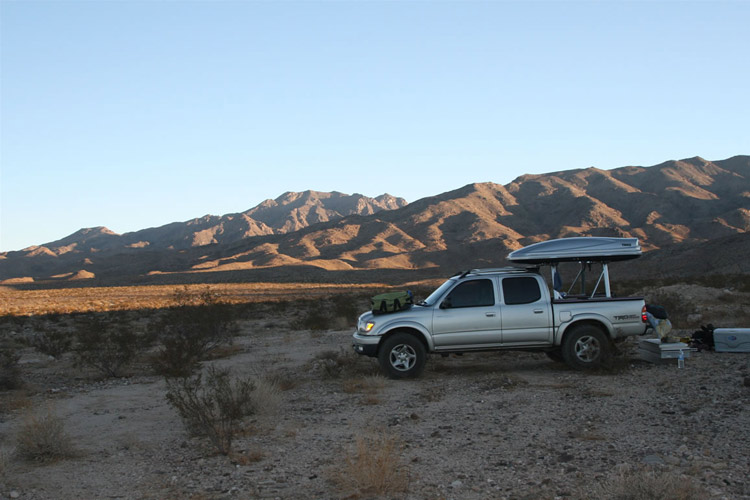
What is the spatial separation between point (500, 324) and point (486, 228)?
9637 cm

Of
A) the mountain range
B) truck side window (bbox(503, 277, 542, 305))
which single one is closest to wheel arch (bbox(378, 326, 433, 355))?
truck side window (bbox(503, 277, 542, 305))

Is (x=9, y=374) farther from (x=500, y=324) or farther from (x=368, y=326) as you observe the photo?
(x=500, y=324)

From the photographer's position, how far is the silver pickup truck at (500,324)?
10.8 meters

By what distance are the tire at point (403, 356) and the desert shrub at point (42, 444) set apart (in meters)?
5.24

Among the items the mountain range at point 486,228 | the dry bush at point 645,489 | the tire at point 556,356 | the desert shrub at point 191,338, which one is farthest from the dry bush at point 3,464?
the mountain range at point 486,228

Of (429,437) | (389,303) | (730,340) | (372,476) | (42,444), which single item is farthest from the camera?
(730,340)

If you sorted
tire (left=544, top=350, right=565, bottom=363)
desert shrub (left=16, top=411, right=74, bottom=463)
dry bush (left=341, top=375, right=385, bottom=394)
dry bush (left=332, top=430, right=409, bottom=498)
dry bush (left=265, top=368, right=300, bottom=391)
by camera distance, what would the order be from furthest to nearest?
tire (left=544, top=350, right=565, bottom=363) → dry bush (left=265, top=368, right=300, bottom=391) → dry bush (left=341, top=375, right=385, bottom=394) → desert shrub (left=16, top=411, right=74, bottom=463) → dry bush (left=332, top=430, right=409, bottom=498)

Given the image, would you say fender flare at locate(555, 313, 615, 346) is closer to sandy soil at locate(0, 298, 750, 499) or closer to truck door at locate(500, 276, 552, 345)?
truck door at locate(500, 276, 552, 345)

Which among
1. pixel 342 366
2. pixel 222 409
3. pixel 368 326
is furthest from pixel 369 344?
pixel 222 409

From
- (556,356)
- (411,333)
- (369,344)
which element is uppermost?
(411,333)

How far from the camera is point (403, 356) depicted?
10812mm

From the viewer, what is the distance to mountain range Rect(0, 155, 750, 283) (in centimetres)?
9469

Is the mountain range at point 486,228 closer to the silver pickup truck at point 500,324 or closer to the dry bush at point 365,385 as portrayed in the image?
the silver pickup truck at point 500,324

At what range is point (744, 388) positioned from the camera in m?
8.83
